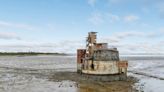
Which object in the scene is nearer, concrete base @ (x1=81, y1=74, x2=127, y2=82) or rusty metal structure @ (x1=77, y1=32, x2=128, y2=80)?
concrete base @ (x1=81, y1=74, x2=127, y2=82)

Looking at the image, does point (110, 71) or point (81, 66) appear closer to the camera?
point (110, 71)

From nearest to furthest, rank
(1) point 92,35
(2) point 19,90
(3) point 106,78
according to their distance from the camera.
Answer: (2) point 19,90 → (3) point 106,78 → (1) point 92,35

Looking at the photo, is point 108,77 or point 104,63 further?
point 104,63

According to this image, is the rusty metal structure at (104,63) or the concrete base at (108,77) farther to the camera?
the rusty metal structure at (104,63)

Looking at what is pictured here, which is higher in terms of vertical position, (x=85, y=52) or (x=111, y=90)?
(x=85, y=52)

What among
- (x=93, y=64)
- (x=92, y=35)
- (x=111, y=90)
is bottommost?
(x=111, y=90)

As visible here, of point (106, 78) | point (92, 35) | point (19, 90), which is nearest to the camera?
point (19, 90)

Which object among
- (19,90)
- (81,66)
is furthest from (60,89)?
(81,66)

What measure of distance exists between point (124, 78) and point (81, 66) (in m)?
7.38

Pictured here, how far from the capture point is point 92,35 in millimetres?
37344

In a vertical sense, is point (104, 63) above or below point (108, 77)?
above

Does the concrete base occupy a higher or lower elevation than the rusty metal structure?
lower

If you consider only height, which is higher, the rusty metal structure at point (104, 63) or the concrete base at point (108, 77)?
the rusty metal structure at point (104, 63)

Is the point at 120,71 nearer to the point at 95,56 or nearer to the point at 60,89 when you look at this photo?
the point at 95,56
